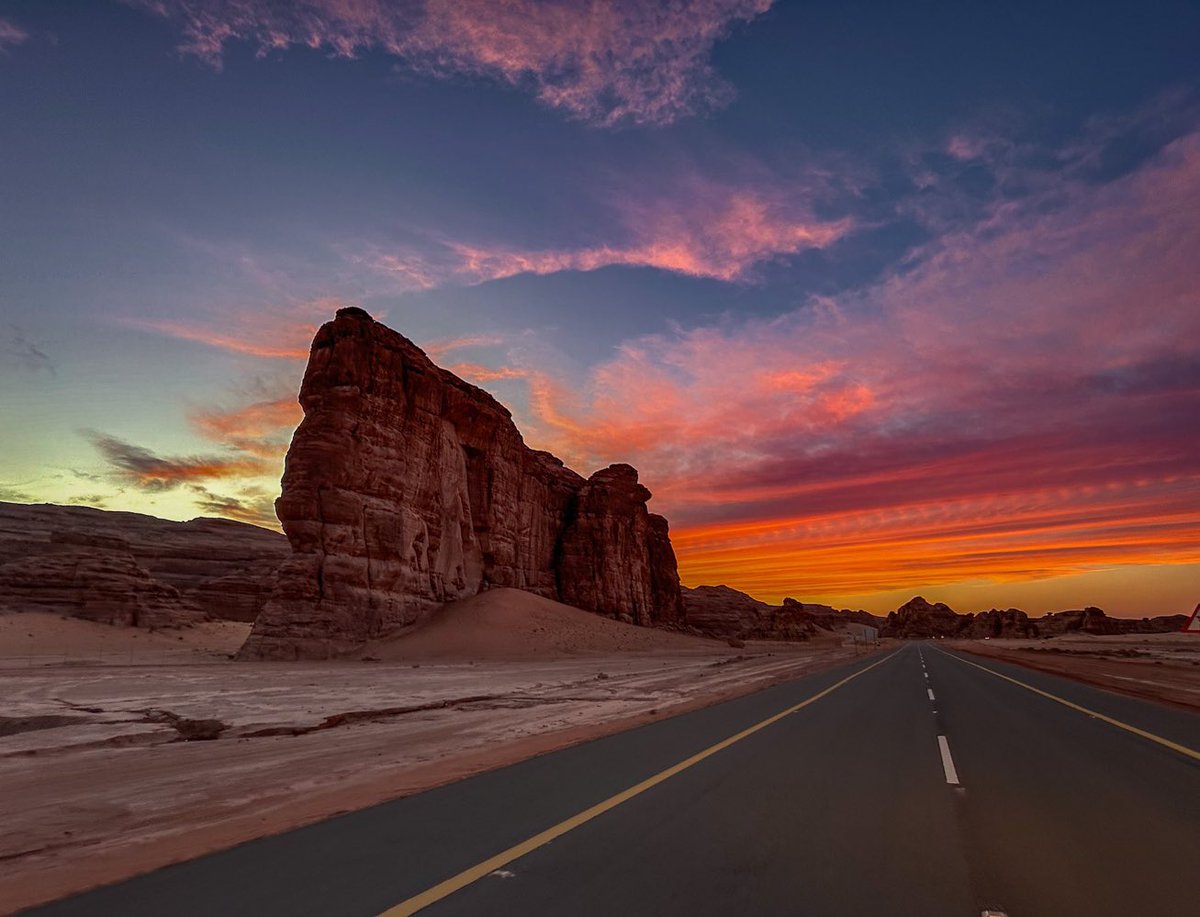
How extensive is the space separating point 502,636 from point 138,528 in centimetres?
11608

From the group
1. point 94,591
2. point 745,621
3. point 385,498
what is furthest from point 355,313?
point 745,621

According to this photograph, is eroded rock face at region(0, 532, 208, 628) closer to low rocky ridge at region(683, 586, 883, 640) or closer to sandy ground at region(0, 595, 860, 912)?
sandy ground at region(0, 595, 860, 912)

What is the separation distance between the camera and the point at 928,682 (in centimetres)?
2838

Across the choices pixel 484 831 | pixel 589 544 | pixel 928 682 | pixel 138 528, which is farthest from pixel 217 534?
pixel 484 831

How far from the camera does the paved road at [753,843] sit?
16.2ft

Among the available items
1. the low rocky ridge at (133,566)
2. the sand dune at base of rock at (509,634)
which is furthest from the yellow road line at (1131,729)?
the low rocky ridge at (133,566)

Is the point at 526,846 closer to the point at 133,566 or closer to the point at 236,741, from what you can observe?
the point at 236,741

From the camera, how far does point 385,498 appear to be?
52219 millimetres

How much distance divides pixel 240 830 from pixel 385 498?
154ft

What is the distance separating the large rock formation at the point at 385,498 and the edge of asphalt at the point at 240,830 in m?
37.5

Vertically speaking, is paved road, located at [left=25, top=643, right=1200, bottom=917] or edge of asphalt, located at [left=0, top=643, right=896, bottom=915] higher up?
edge of asphalt, located at [left=0, top=643, right=896, bottom=915]

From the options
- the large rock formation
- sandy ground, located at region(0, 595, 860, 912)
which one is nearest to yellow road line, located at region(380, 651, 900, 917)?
sandy ground, located at region(0, 595, 860, 912)

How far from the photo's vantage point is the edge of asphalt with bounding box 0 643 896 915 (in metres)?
5.52

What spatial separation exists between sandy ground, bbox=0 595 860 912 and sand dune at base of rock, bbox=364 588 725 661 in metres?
12.6
